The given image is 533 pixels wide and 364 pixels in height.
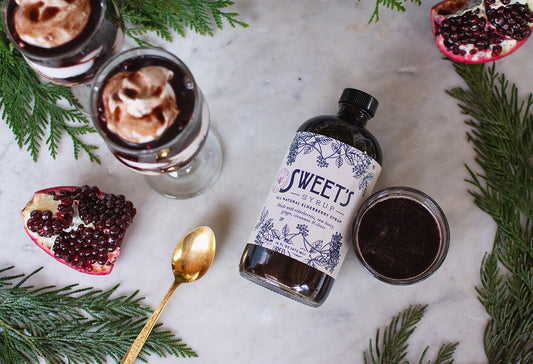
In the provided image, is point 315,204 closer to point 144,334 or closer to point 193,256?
point 193,256

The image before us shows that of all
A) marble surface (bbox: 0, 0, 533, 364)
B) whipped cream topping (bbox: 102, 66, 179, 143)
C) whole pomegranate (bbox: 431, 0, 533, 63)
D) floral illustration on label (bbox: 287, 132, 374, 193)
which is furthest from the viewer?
marble surface (bbox: 0, 0, 533, 364)

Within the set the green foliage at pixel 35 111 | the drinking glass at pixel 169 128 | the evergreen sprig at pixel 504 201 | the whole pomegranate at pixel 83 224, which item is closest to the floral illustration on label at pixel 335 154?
the drinking glass at pixel 169 128

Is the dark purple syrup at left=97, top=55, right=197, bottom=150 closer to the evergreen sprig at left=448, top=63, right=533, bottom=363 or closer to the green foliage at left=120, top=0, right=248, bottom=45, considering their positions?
the green foliage at left=120, top=0, right=248, bottom=45

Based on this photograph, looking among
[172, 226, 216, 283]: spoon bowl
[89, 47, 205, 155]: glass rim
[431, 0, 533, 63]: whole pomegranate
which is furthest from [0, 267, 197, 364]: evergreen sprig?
[431, 0, 533, 63]: whole pomegranate

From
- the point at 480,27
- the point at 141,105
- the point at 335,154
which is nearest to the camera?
the point at 141,105

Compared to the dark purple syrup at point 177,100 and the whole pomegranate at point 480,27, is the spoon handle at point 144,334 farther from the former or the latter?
the whole pomegranate at point 480,27

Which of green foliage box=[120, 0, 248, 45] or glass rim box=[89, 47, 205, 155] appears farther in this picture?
green foliage box=[120, 0, 248, 45]

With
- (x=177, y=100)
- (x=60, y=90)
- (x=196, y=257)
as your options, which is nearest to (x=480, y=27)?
(x=177, y=100)
